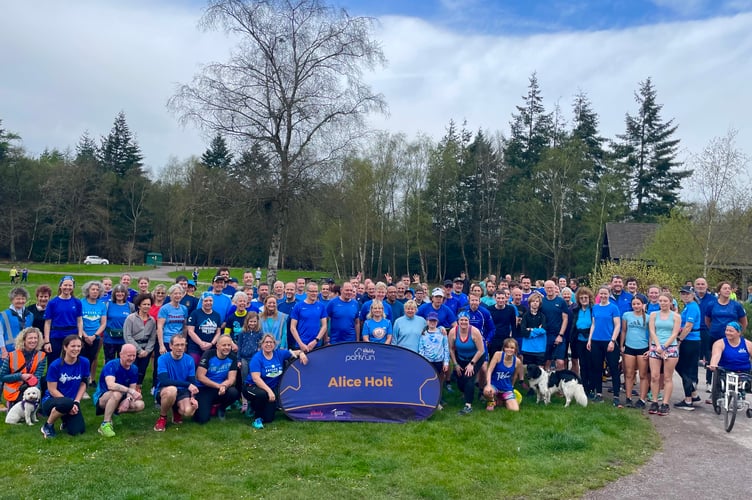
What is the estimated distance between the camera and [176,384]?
6250mm

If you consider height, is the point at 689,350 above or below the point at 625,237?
below

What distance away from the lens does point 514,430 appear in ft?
20.9

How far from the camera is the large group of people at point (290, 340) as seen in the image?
20.7ft

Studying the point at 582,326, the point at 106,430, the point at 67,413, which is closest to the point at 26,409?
the point at 67,413

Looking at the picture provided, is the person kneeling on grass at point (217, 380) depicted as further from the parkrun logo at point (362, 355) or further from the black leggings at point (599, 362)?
the black leggings at point (599, 362)

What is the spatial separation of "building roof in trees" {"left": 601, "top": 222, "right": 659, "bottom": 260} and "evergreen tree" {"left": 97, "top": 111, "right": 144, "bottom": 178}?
45.0 meters

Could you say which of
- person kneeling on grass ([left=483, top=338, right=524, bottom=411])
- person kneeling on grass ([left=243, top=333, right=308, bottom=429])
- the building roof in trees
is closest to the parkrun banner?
person kneeling on grass ([left=243, top=333, right=308, bottom=429])

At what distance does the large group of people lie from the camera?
6297 mm

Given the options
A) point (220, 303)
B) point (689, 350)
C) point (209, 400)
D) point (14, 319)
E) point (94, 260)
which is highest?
point (94, 260)

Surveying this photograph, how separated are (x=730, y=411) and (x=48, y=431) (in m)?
8.16

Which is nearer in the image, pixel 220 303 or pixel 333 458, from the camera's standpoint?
pixel 333 458

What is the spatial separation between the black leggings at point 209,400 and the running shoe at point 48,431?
4.85ft

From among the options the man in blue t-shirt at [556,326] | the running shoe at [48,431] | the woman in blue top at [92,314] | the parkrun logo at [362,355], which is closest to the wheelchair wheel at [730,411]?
the man in blue t-shirt at [556,326]

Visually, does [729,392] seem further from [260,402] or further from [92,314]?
[92,314]
